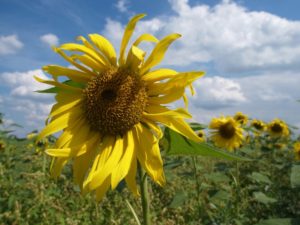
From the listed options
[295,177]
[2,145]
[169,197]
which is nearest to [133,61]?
[295,177]

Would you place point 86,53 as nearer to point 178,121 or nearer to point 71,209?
point 178,121

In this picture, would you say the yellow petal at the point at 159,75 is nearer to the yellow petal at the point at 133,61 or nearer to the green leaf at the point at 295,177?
the yellow petal at the point at 133,61

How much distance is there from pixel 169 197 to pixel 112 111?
4027 millimetres

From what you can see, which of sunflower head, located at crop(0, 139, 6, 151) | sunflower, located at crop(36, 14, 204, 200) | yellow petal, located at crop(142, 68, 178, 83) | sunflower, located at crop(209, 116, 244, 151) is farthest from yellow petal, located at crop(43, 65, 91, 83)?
sunflower head, located at crop(0, 139, 6, 151)

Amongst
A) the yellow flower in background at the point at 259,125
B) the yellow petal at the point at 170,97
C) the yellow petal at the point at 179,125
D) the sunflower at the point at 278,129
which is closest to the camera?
the yellow petal at the point at 179,125

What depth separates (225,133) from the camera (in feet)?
17.7

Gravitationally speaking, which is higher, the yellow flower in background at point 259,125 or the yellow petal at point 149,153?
the yellow flower in background at point 259,125

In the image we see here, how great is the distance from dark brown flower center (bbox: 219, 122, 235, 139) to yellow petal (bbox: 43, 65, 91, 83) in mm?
3918

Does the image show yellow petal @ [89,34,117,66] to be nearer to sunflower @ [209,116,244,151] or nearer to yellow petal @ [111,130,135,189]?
yellow petal @ [111,130,135,189]

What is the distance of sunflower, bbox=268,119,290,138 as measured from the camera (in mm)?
8148

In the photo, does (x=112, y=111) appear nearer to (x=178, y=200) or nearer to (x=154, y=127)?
(x=154, y=127)

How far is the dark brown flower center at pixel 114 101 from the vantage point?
64.4 inches

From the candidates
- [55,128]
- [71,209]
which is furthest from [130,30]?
[71,209]

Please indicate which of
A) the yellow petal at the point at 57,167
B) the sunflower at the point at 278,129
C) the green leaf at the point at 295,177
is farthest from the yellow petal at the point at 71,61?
the sunflower at the point at 278,129
